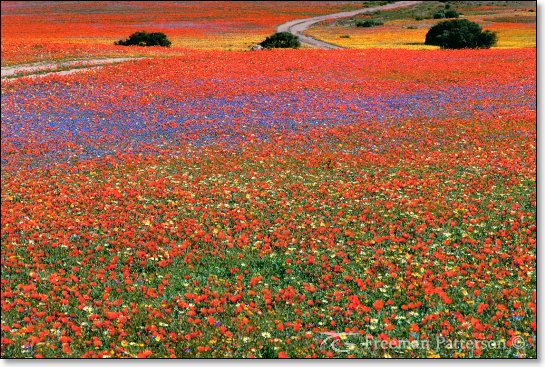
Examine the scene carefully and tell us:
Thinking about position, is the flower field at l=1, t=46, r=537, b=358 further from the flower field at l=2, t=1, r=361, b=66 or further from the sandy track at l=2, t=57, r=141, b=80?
the flower field at l=2, t=1, r=361, b=66

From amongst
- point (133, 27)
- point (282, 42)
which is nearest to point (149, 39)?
point (282, 42)

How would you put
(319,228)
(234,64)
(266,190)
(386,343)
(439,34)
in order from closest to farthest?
(386,343)
(319,228)
(266,190)
(234,64)
(439,34)

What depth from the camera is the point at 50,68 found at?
39062 mm

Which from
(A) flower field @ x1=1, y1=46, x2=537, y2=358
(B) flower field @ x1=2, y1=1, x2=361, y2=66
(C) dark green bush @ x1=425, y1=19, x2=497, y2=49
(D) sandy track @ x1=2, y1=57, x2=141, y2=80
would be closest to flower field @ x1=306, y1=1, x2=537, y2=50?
(C) dark green bush @ x1=425, y1=19, x2=497, y2=49

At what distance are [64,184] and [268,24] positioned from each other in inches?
3730

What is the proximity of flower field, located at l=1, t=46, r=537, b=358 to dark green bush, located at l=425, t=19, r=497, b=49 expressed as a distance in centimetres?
3656

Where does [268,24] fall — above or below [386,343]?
above

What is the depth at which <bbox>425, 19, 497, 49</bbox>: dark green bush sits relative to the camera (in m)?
64.0

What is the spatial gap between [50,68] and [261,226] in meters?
29.7

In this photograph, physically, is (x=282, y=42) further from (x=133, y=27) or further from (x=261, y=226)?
(x=261, y=226)

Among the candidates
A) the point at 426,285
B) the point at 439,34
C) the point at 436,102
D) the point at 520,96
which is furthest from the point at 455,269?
the point at 439,34

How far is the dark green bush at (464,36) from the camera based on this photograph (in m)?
64.0

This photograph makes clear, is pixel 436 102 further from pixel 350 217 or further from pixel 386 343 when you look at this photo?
pixel 386 343

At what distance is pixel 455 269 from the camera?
11.4m
